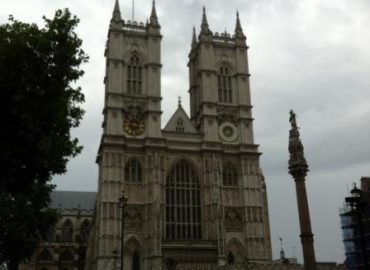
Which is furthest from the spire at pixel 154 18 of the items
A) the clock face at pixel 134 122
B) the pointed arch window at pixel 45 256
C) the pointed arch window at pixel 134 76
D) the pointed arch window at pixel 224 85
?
the pointed arch window at pixel 45 256

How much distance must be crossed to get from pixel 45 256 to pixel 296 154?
53336 mm

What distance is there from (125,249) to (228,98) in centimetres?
1866

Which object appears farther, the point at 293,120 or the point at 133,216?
the point at 133,216

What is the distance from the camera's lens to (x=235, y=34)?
5425cm

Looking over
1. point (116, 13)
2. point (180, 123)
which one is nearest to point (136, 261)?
point (180, 123)

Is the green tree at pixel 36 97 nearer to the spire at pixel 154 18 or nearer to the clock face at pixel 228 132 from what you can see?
the clock face at pixel 228 132

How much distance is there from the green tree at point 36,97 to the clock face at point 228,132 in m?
32.0

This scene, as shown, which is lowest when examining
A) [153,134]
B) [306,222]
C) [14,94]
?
[306,222]

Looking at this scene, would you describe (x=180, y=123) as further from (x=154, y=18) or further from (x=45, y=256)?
(x=45, y=256)

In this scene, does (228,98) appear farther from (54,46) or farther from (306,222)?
(54,46)

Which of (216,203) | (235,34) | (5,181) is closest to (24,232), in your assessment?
(5,181)

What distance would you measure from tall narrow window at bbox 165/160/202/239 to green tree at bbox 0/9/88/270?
1102 inches

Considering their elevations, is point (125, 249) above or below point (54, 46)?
below

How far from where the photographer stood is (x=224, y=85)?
5203 cm
